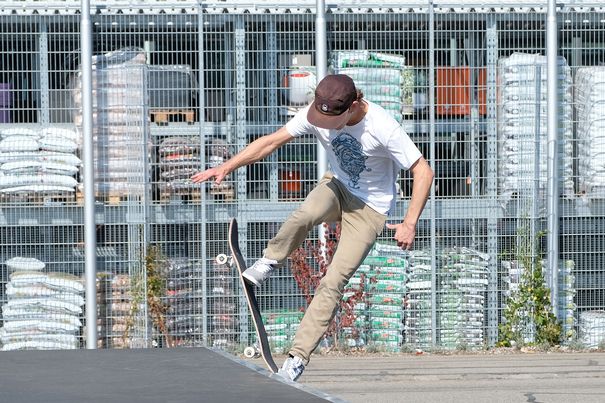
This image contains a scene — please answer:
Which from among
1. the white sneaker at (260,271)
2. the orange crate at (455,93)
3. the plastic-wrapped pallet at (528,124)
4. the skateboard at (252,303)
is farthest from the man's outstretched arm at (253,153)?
the plastic-wrapped pallet at (528,124)

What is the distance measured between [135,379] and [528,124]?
7632mm

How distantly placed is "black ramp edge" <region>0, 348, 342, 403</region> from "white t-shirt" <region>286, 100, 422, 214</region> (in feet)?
4.29

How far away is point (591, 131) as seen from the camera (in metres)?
11.6

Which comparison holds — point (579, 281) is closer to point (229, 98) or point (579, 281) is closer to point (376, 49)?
point (376, 49)

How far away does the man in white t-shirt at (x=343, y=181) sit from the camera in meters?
6.37

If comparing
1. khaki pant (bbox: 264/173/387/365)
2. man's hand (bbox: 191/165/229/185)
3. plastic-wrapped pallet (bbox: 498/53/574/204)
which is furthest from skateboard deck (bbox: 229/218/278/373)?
plastic-wrapped pallet (bbox: 498/53/574/204)

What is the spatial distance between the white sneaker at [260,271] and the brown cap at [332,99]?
1.01 meters

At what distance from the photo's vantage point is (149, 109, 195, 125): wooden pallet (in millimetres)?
11539

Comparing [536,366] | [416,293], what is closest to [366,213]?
[536,366]

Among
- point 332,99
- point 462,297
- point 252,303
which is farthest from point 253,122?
point 332,99

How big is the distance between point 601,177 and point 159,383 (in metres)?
7.87

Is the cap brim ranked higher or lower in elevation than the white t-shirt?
higher

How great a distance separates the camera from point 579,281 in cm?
1174

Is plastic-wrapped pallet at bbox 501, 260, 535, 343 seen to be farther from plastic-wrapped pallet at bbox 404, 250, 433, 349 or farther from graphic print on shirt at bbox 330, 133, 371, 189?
graphic print on shirt at bbox 330, 133, 371, 189
